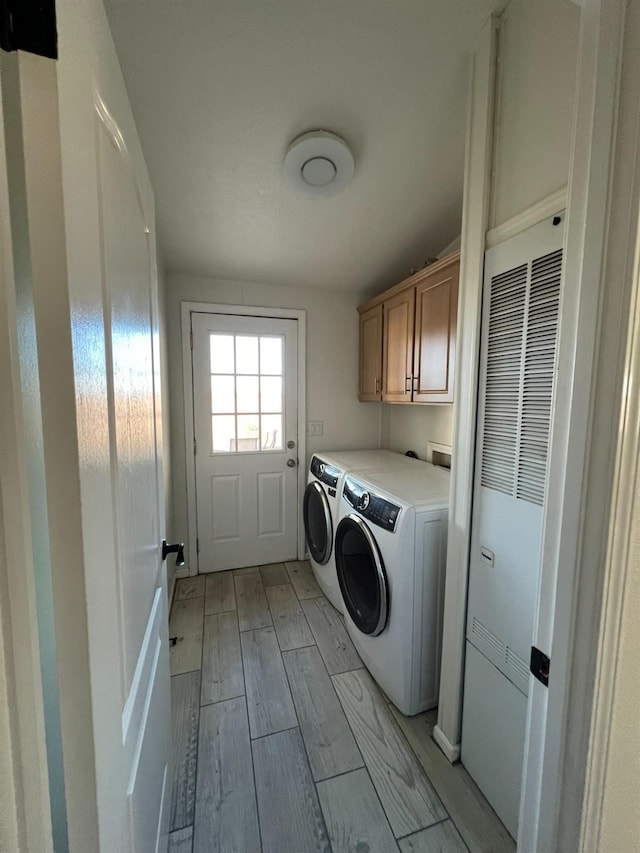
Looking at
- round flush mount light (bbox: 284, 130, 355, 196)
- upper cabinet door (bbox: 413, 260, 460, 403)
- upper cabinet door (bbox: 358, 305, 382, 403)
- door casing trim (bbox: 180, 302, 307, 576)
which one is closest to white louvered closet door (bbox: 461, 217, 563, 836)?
upper cabinet door (bbox: 413, 260, 460, 403)

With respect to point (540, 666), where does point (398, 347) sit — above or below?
above

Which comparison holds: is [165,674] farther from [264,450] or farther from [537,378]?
[264,450]

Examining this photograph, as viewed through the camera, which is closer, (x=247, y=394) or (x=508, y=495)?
(x=508, y=495)

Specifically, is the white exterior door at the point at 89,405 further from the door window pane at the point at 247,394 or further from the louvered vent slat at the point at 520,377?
the door window pane at the point at 247,394

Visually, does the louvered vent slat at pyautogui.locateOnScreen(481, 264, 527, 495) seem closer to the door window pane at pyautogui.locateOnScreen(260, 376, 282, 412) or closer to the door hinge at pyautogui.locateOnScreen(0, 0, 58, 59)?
the door hinge at pyautogui.locateOnScreen(0, 0, 58, 59)

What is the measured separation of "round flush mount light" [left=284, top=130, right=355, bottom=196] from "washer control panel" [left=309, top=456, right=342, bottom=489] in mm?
1477

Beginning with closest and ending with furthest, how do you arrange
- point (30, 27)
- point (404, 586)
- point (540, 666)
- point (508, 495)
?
point (30, 27)
point (540, 666)
point (508, 495)
point (404, 586)

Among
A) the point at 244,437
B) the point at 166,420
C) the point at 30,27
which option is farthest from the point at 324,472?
the point at 30,27

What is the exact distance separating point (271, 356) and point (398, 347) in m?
1.00

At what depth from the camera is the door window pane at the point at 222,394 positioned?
2.55 m

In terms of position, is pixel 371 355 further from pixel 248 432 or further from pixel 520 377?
pixel 520 377

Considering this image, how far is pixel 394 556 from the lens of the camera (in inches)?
55.4

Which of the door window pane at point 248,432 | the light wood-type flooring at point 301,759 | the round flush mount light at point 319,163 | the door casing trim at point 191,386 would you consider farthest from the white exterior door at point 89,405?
the door window pane at point 248,432

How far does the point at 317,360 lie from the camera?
108 inches
